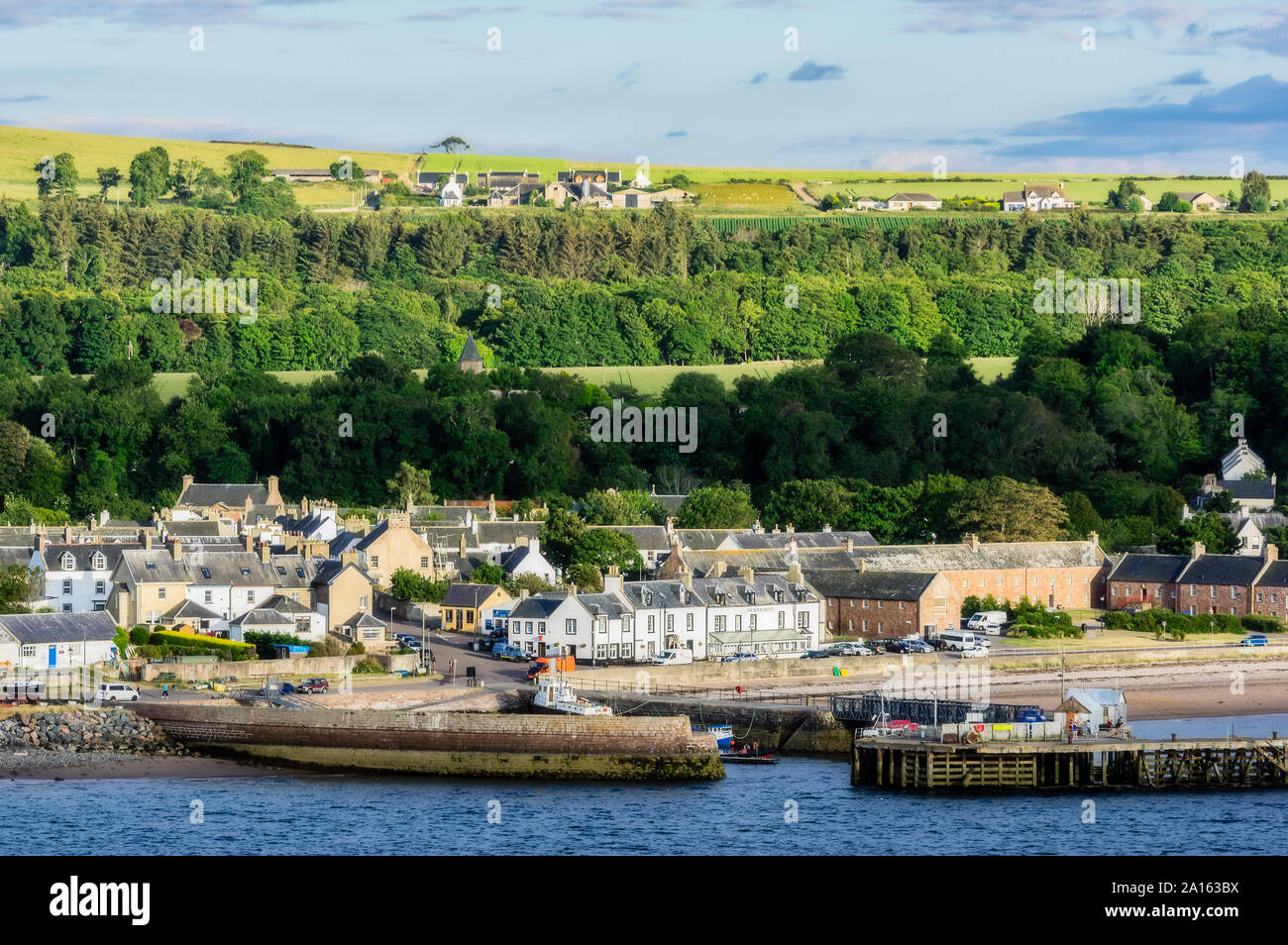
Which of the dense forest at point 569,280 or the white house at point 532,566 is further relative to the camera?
the dense forest at point 569,280

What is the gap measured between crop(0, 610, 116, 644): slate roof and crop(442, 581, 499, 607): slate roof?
1443cm

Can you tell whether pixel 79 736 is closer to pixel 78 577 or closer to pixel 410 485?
pixel 78 577

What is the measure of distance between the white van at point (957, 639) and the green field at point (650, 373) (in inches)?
2517

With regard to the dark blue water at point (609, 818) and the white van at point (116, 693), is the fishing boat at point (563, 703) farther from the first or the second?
the white van at point (116, 693)

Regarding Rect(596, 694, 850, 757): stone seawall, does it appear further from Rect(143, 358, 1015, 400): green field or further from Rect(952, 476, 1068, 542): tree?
Rect(143, 358, 1015, 400): green field

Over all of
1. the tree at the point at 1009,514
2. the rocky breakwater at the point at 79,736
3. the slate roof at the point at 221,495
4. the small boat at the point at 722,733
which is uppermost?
the slate roof at the point at 221,495

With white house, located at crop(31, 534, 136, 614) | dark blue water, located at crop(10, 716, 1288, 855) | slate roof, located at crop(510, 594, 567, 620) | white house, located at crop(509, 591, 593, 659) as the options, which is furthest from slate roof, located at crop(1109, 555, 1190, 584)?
white house, located at crop(31, 534, 136, 614)

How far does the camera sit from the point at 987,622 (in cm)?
7012

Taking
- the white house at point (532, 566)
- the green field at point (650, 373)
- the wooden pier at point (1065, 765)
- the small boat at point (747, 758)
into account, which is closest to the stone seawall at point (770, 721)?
the small boat at point (747, 758)

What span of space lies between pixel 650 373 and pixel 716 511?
187ft

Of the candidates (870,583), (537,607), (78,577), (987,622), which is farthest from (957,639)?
(78,577)

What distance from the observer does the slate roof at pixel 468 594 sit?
67062 mm

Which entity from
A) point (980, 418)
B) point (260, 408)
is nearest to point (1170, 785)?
point (980, 418)

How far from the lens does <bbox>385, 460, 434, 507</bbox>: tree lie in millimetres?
98969
